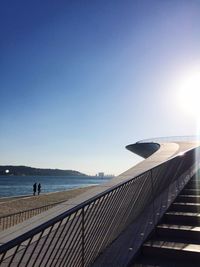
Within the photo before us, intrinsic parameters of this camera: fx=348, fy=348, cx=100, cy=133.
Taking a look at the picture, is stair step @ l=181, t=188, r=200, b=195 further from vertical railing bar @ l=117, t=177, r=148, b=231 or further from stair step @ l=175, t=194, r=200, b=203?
vertical railing bar @ l=117, t=177, r=148, b=231

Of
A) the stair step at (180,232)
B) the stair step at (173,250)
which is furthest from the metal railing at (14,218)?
the stair step at (173,250)

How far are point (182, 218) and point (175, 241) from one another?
2.55 feet

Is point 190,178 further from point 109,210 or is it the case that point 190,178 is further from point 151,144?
point 151,144

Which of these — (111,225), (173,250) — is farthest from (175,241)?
(111,225)

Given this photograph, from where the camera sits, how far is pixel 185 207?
254 inches

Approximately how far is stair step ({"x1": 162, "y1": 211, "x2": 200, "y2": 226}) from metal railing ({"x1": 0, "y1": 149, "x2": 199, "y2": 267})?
0.14m

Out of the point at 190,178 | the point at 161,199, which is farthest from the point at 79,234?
the point at 190,178

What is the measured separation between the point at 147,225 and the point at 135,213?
313 millimetres

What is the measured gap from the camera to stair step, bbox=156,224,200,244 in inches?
205

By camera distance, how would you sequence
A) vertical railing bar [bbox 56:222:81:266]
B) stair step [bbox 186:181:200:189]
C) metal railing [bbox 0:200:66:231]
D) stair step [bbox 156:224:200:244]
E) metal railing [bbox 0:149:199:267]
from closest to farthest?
metal railing [bbox 0:149:199:267] < vertical railing bar [bbox 56:222:81:266] < stair step [bbox 156:224:200:244] < stair step [bbox 186:181:200:189] < metal railing [bbox 0:200:66:231]

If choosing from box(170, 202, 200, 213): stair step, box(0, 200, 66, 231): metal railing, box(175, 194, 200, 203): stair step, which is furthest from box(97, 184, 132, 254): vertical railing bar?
box(0, 200, 66, 231): metal railing

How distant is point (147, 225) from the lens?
5.50 metres

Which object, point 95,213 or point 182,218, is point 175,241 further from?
point 95,213

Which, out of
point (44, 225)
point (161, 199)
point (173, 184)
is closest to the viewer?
point (44, 225)
